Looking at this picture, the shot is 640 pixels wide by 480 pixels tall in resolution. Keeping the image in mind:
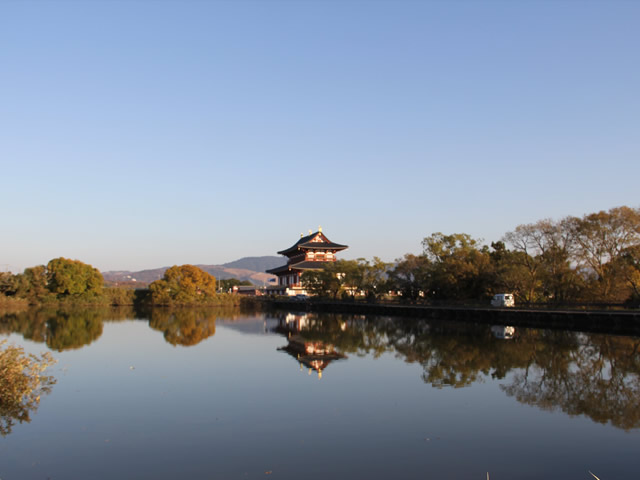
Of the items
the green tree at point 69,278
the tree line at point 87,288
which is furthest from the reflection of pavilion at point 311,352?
the green tree at point 69,278

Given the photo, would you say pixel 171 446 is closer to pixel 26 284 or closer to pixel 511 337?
pixel 511 337

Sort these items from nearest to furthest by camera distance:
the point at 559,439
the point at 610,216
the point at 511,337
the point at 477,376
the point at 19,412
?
1. the point at 559,439
2. the point at 19,412
3. the point at 477,376
4. the point at 511,337
5. the point at 610,216

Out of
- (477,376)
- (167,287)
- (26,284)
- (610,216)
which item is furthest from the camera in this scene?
(167,287)

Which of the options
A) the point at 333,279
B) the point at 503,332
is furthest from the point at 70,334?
the point at 333,279

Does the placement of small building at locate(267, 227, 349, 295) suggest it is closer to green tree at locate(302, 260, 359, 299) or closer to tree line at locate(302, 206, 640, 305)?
green tree at locate(302, 260, 359, 299)

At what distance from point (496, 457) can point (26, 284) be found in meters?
61.7

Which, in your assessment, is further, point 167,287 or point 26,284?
point 167,287

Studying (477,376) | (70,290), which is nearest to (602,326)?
(477,376)

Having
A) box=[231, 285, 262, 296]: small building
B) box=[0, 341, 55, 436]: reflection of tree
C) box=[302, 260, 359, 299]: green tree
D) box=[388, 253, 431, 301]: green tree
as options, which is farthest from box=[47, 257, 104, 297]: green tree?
box=[0, 341, 55, 436]: reflection of tree

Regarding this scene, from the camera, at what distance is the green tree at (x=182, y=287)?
212ft

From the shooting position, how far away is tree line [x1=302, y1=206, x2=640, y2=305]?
3712 centimetres

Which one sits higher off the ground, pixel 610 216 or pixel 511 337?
pixel 610 216

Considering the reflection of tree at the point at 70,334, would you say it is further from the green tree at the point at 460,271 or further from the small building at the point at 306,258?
the small building at the point at 306,258

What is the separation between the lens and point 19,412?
449 inches
